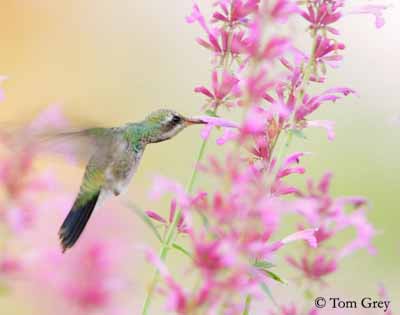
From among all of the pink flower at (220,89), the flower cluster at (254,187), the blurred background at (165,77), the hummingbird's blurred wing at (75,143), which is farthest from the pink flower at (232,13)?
the blurred background at (165,77)

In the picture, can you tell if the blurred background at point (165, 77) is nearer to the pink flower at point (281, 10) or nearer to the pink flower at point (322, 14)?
the pink flower at point (322, 14)

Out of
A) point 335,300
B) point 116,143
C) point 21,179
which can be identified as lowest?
point 335,300

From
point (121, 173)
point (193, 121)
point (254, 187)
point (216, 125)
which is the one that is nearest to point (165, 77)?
point (121, 173)

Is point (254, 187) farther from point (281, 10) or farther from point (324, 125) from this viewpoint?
point (324, 125)

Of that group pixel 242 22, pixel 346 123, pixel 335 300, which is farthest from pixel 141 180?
pixel 346 123

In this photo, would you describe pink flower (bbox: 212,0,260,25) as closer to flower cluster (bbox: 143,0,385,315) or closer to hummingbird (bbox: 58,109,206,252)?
flower cluster (bbox: 143,0,385,315)

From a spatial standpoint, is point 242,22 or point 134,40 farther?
point 134,40

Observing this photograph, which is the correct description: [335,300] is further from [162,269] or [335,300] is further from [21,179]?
[21,179]
